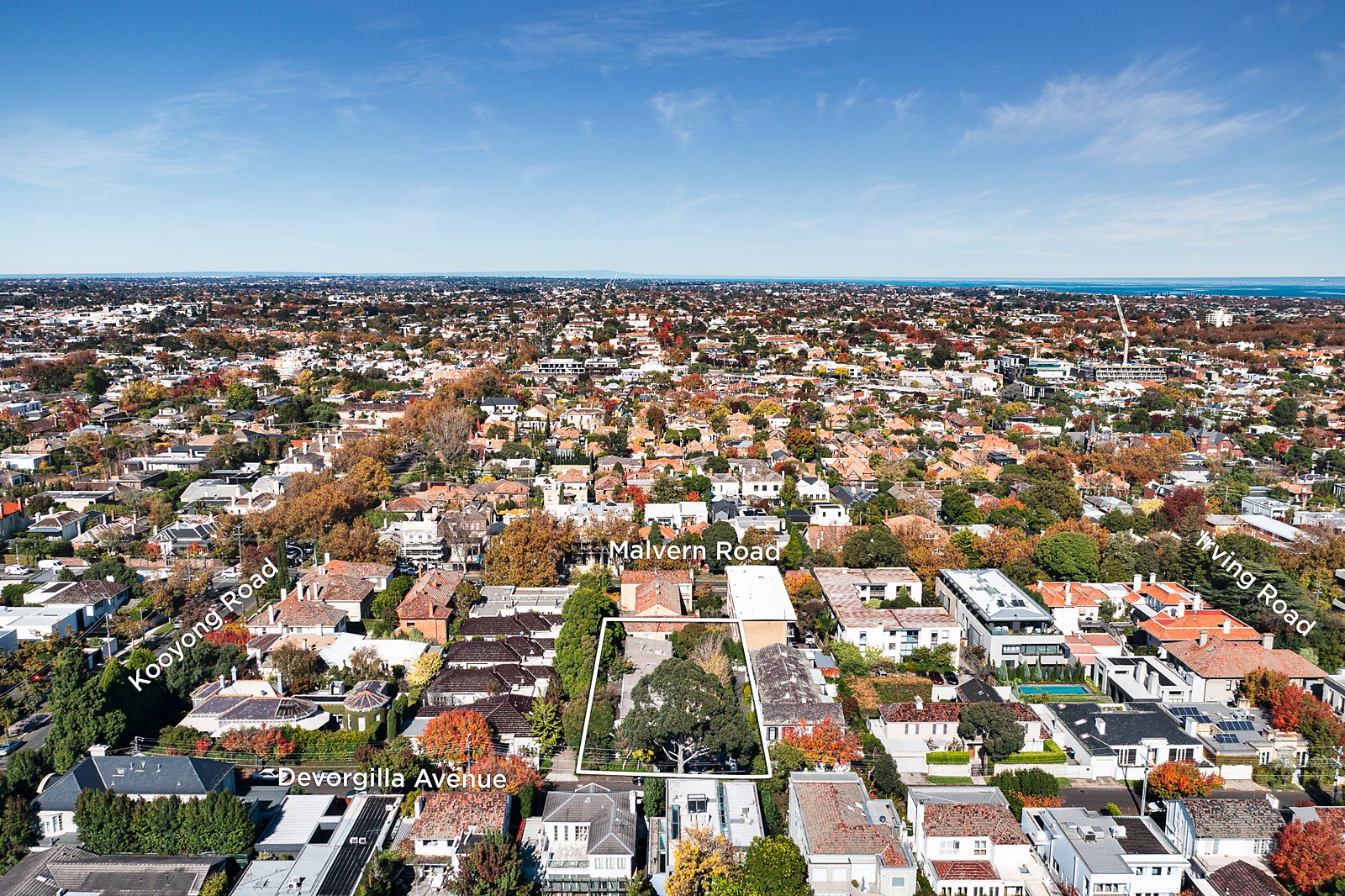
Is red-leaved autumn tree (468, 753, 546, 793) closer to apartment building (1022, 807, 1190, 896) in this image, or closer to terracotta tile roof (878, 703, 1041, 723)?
terracotta tile roof (878, 703, 1041, 723)

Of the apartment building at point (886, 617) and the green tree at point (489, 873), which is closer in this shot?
the green tree at point (489, 873)

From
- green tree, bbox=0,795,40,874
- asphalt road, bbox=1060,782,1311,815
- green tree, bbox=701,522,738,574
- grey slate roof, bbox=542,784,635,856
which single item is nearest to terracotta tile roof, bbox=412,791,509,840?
grey slate roof, bbox=542,784,635,856

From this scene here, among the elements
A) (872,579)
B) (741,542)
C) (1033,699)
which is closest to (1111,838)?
(1033,699)

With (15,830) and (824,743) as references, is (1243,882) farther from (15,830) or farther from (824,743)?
(15,830)

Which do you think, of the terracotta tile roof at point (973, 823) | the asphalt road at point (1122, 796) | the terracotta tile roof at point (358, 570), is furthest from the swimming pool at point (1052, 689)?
the terracotta tile roof at point (358, 570)

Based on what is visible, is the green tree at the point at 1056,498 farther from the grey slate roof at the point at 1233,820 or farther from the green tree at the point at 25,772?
the green tree at the point at 25,772

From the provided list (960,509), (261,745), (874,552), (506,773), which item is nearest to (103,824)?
(261,745)

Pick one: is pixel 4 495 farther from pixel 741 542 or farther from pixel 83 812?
pixel 741 542
